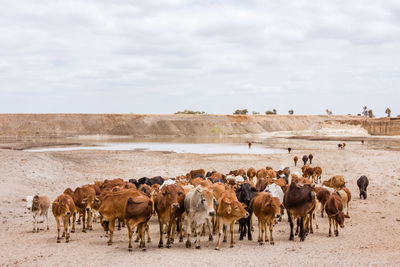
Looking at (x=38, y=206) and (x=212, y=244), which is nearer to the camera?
(x=212, y=244)

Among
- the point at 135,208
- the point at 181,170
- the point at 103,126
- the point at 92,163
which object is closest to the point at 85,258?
the point at 135,208

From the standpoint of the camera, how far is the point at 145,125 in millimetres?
111812

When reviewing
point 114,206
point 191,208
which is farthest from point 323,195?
point 114,206

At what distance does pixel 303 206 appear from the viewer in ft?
39.6

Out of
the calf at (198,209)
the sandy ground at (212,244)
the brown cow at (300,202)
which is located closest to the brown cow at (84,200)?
the sandy ground at (212,244)

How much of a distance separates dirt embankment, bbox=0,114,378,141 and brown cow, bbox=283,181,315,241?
299ft

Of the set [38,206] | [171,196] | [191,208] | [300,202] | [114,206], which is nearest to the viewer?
[171,196]

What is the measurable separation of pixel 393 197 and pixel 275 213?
10936mm

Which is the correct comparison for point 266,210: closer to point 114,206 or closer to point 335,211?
point 335,211

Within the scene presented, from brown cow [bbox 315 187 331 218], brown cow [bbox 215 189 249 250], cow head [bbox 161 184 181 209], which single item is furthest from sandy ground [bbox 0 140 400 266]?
cow head [bbox 161 184 181 209]

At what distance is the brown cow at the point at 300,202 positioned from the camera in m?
12.0

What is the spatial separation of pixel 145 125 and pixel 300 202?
101548 millimetres

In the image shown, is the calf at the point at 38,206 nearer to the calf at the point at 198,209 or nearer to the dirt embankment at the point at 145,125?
the calf at the point at 198,209

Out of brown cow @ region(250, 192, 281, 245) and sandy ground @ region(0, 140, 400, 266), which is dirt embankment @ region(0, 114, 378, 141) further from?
brown cow @ region(250, 192, 281, 245)
